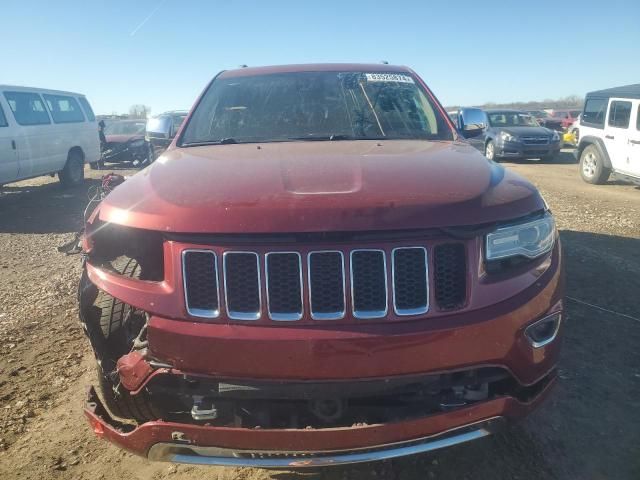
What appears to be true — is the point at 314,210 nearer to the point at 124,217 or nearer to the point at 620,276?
the point at 124,217

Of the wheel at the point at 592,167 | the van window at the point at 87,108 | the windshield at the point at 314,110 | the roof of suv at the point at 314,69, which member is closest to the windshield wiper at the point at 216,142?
the windshield at the point at 314,110

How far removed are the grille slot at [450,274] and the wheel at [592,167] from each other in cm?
1028

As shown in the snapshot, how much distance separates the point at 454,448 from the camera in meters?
2.45

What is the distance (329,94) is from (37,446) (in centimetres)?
269

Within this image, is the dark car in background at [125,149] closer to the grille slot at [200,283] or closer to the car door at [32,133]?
the car door at [32,133]

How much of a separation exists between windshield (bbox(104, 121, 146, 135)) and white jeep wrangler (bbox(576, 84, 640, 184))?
1308 cm

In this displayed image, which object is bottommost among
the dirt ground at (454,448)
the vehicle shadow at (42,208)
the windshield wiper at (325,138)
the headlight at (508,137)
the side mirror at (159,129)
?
the dirt ground at (454,448)

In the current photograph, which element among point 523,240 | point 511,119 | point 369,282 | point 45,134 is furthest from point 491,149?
point 369,282

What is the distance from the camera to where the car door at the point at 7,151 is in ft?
28.8

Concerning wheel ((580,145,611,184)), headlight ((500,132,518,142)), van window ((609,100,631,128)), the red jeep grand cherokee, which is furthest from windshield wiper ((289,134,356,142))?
headlight ((500,132,518,142))

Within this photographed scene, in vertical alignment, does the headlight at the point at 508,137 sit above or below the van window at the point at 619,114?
below

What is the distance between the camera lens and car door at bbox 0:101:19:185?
8781 mm

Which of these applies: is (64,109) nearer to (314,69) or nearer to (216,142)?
(314,69)

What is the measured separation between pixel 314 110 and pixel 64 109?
32.0ft
